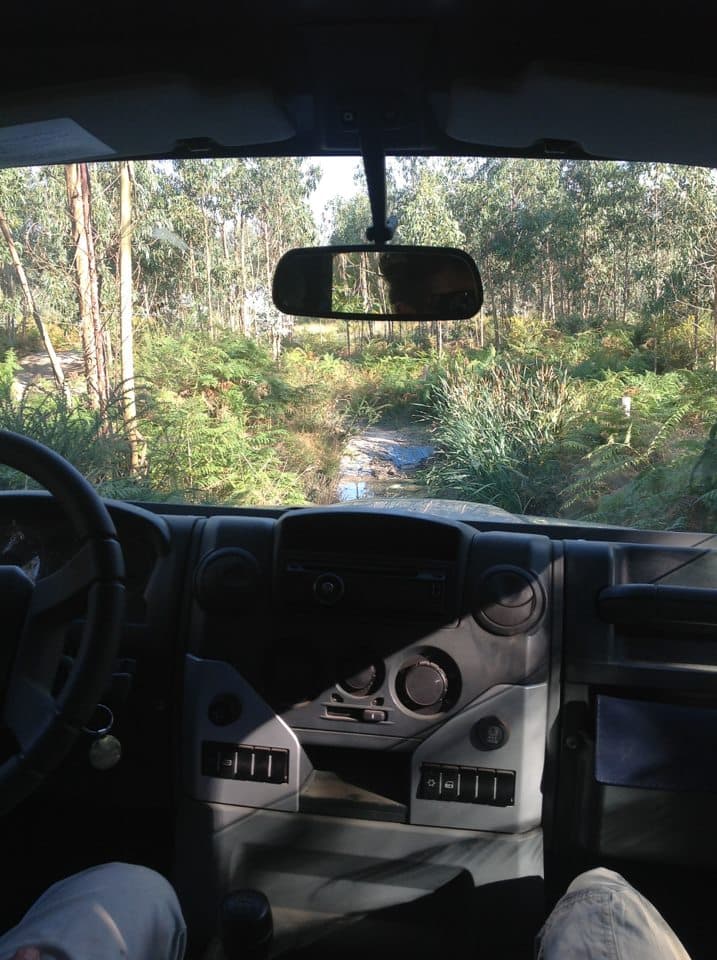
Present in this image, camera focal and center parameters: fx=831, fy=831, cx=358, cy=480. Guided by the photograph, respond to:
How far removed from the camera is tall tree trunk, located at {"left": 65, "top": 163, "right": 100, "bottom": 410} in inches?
159

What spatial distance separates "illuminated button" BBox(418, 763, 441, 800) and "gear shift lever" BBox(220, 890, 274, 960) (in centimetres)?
55

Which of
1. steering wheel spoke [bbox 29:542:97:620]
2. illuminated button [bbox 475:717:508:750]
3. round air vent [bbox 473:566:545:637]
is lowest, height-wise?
illuminated button [bbox 475:717:508:750]

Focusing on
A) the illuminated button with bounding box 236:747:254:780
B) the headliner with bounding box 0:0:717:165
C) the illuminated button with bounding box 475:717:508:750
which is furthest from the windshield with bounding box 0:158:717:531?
the illuminated button with bounding box 236:747:254:780

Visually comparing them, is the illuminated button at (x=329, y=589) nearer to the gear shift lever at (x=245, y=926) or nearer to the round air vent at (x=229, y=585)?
the round air vent at (x=229, y=585)

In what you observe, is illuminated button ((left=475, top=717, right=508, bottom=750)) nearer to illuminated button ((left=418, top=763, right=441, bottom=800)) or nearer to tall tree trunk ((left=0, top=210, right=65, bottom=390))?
illuminated button ((left=418, top=763, right=441, bottom=800))

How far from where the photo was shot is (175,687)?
271 centimetres

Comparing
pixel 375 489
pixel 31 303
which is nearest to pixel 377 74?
pixel 375 489

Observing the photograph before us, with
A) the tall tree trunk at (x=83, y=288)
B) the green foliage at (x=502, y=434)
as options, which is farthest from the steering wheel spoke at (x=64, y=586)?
the tall tree trunk at (x=83, y=288)

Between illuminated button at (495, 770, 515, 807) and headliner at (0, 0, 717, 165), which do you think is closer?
headliner at (0, 0, 717, 165)

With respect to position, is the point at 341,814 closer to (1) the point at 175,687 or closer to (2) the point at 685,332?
(1) the point at 175,687

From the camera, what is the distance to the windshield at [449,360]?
2.92 meters

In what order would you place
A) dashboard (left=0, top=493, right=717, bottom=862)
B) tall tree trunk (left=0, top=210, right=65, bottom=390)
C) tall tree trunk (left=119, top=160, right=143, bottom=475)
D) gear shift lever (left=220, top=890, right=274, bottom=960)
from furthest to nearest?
tall tree trunk (left=0, top=210, right=65, bottom=390) → tall tree trunk (left=119, top=160, right=143, bottom=475) → dashboard (left=0, top=493, right=717, bottom=862) → gear shift lever (left=220, top=890, right=274, bottom=960)

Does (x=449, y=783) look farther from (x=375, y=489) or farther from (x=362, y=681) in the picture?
(x=375, y=489)

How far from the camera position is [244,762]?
8.62 feet
